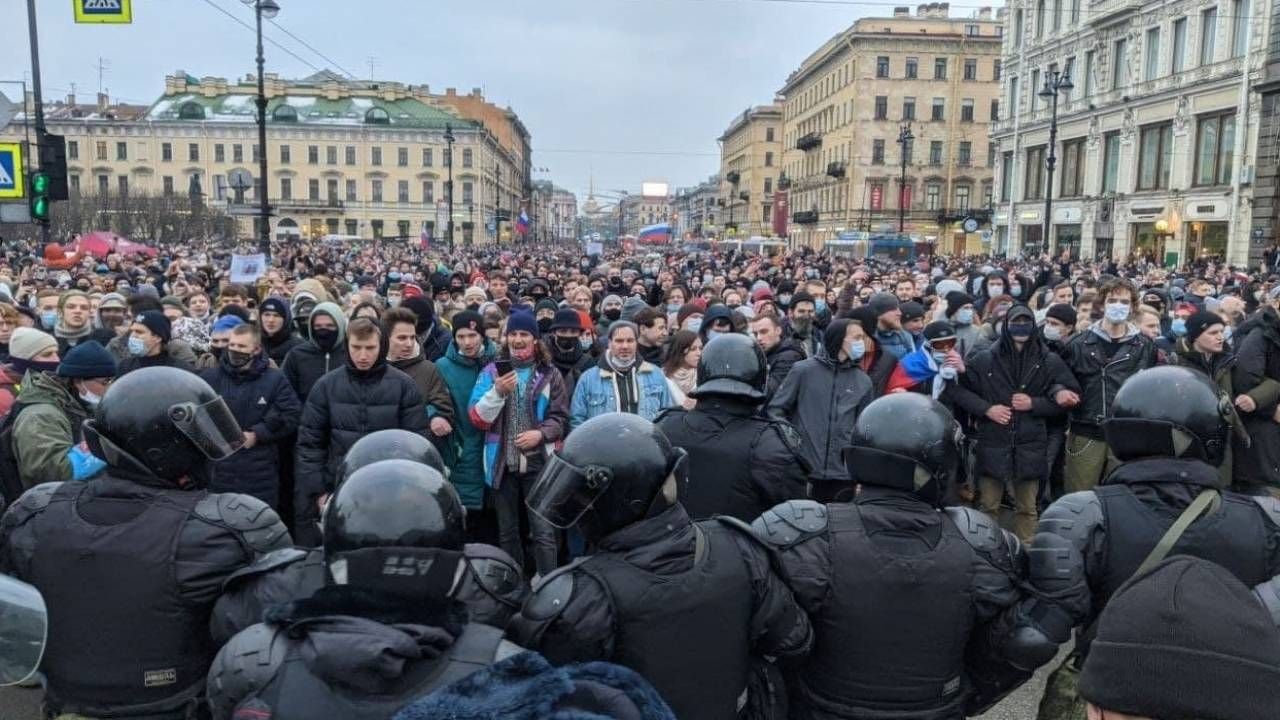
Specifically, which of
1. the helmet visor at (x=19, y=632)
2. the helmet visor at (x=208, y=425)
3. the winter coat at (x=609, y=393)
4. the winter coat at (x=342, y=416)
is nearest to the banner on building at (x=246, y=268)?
the winter coat at (x=342, y=416)

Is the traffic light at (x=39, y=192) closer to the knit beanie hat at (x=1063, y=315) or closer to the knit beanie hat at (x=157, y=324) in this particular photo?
the knit beanie hat at (x=157, y=324)

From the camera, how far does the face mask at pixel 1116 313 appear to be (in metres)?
6.78

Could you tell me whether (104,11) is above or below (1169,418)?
above

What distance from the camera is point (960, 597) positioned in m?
2.76

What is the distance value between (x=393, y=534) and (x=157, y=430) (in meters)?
1.11

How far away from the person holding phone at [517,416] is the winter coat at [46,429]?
7.22 ft

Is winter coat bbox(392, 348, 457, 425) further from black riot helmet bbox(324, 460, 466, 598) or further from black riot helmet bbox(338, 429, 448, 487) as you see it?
black riot helmet bbox(324, 460, 466, 598)

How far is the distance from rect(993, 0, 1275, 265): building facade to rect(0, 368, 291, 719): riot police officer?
31.8 meters

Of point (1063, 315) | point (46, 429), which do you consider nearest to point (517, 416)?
point (46, 429)

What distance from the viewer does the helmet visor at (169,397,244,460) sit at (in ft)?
9.29

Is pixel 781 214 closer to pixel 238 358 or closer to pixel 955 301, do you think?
pixel 955 301

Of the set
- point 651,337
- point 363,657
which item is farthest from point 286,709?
point 651,337

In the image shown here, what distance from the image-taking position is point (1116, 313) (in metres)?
6.79

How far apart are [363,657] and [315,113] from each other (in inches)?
3890
